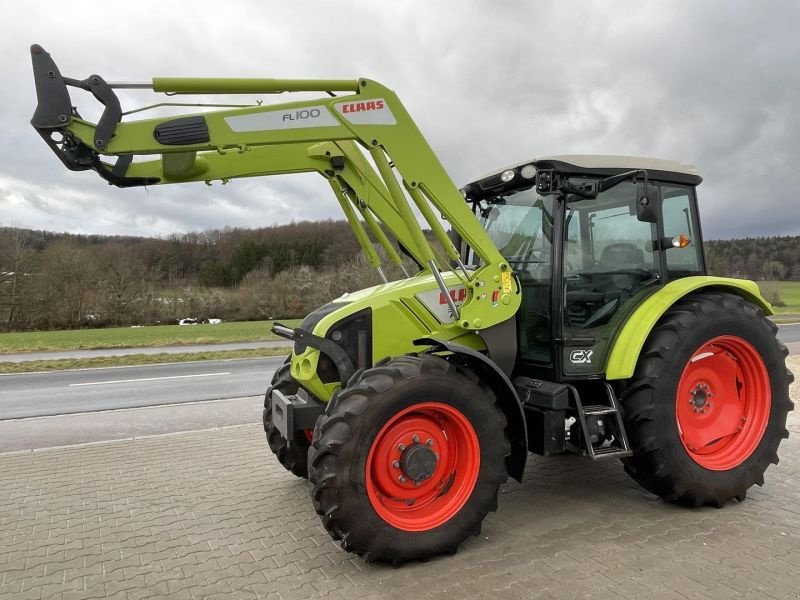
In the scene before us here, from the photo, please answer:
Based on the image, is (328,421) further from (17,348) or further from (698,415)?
(17,348)

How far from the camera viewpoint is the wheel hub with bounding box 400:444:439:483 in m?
3.52

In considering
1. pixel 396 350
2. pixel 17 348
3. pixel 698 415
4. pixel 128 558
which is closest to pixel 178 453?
pixel 128 558

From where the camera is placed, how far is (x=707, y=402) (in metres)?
4.57

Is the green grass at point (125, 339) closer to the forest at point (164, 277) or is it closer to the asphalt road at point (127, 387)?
the asphalt road at point (127, 387)

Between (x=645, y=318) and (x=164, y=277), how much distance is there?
4516 centimetres

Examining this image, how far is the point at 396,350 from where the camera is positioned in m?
4.15

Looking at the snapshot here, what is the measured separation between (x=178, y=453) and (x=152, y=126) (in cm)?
386

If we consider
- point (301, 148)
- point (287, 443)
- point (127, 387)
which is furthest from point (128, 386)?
point (301, 148)

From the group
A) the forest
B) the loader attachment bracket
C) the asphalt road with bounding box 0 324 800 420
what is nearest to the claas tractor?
the loader attachment bracket

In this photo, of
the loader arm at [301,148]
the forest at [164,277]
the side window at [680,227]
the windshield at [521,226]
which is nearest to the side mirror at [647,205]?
the windshield at [521,226]

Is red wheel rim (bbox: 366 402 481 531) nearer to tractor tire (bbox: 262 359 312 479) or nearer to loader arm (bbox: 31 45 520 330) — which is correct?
loader arm (bbox: 31 45 520 330)

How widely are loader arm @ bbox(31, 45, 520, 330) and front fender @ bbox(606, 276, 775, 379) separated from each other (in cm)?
84

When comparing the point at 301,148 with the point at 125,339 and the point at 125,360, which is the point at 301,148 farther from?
the point at 125,339

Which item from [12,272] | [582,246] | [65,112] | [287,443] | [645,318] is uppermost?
[12,272]
